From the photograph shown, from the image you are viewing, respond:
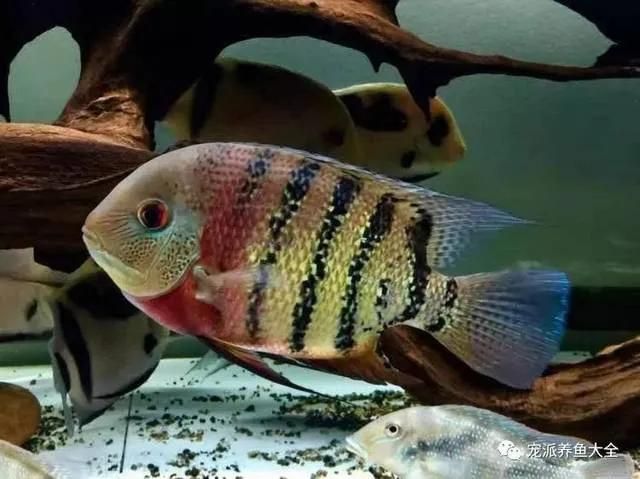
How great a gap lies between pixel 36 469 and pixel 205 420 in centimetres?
144

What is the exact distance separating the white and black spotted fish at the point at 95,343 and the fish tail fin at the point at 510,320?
4.98 feet

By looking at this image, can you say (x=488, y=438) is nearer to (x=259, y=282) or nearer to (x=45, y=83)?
(x=259, y=282)

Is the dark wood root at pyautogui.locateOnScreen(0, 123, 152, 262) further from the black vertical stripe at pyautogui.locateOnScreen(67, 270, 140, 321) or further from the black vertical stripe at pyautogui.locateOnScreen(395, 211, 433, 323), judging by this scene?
the black vertical stripe at pyautogui.locateOnScreen(395, 211, 433, 323)

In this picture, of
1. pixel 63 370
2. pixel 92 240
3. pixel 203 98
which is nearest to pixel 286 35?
pixel 203 98

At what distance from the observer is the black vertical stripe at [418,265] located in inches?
48.5

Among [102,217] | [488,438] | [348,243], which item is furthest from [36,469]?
[488,438]

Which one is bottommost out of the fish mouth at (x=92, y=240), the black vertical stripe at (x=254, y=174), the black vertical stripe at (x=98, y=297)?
the black vertical stripe at (x=98, y=297)

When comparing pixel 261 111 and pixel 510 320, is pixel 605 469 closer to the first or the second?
pixel 510 320

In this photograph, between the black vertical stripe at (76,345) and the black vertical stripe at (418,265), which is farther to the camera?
the black vertical stripe at (76,345)

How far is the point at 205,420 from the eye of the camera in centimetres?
276

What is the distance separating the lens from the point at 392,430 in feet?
5.07

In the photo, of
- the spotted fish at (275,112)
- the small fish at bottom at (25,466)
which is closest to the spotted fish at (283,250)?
the small fish at bottom at (25,466)

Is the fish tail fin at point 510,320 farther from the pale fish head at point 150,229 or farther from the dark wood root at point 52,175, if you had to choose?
the dark wood root at point 52,175

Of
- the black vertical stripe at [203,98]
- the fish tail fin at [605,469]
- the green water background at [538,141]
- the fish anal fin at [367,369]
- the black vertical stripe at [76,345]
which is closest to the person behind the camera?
the fish tail fin at [605,469]
